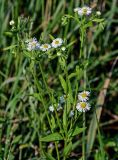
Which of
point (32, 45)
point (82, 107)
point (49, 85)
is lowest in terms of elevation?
point (82, 107)

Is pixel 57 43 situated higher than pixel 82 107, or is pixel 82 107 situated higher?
pixel 57 43

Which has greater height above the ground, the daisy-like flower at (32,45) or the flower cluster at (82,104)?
the daisy-like flower at (32,45)

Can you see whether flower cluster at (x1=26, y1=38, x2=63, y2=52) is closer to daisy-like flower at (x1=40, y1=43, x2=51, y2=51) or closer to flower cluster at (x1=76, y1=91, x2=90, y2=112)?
daisy-like flower at (x1=40, y1=43, x2=51, y2=51)

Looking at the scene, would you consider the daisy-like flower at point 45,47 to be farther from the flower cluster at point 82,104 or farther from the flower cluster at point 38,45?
the flower cluster at point 82,104

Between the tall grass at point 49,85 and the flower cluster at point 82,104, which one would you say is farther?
the tall grass at point 49,85

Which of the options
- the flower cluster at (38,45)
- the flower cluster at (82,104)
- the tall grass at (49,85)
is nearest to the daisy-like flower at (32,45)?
the flower cluster at (38,45)

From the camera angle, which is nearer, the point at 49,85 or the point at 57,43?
the point at 57,43

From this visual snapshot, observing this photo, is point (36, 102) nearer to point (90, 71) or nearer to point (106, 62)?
point (90, 71)

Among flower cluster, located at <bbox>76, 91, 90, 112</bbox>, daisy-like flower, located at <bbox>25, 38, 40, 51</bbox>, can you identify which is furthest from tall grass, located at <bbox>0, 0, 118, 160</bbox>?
daisy-like flower, located at <bbox>25, 38, 40, 51</bbox>

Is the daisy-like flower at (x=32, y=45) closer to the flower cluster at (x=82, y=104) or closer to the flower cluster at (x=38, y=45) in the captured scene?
the flower cluster at (x=38, y=45)

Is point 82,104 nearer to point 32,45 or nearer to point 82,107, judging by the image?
point 82,107

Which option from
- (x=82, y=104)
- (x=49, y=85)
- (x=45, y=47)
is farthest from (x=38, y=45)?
(x=49, y=85)
